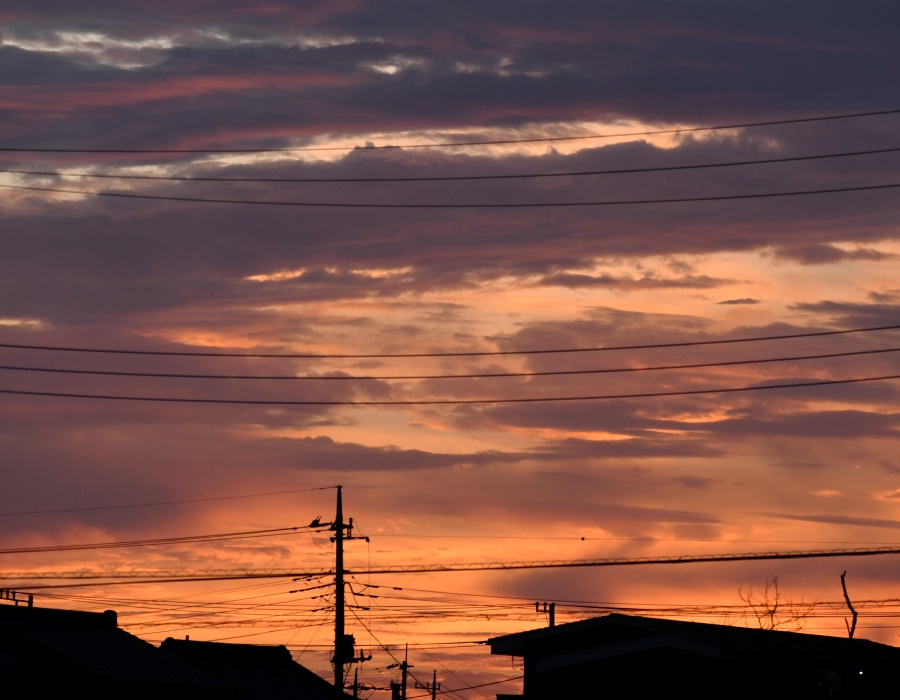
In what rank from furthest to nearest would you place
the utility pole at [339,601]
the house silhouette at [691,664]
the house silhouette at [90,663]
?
the utility pole at [339,601], the house silhouette at [90,663], the house silhouette at [691,664]

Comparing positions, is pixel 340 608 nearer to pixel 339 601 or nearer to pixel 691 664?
pixel 339 601

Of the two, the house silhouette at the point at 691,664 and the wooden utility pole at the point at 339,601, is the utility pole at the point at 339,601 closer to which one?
the wooden utility pole at the point at 339,601

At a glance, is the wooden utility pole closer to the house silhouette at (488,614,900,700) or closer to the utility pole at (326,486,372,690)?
the utility pole at (326,486,372,690)

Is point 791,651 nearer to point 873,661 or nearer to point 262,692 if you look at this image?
point 873,661

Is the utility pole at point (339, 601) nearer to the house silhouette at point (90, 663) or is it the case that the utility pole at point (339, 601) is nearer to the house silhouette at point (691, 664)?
the house silhouette at point (90, 663)

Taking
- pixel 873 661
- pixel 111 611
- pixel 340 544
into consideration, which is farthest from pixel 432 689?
pixel 873 661

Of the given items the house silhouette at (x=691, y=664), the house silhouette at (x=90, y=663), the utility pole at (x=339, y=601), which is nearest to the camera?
the house silhouette at (x=691, y=664)

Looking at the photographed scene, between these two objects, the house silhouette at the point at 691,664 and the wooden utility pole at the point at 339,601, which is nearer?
the house silhouette at the point at 691,664

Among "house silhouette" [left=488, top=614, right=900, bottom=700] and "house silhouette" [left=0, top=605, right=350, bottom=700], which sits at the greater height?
"house silhouette" [left=0, top=605, right=350, bottom=700]

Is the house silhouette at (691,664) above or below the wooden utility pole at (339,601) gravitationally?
below

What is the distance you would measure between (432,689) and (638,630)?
309 feet

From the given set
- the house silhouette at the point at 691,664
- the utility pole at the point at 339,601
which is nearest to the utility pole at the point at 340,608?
the utility pole at the point at 339,601

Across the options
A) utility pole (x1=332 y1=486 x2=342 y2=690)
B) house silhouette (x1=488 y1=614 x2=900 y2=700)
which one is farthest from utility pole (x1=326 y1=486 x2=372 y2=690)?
house silhouette (x1=488 y1=614 x2=900 y2=700)

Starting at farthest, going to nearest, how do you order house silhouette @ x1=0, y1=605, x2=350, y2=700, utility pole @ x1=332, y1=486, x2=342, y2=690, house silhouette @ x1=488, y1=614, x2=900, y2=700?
utility pole @ x1=332, y1=486, x2=342, y2=690 < house silhouette @ x1=0, y1=605, x2=350, y2=700 < house silhouette @ x1=488, y1=614, x2=900, y2=700
